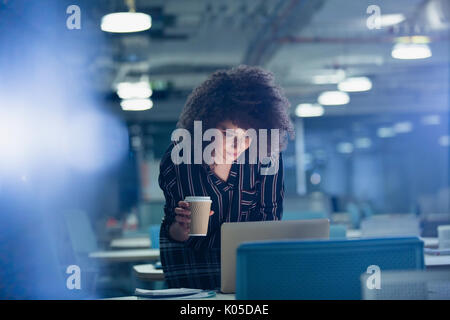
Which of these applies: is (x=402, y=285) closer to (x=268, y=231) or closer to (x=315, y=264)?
(x=315, y=264)

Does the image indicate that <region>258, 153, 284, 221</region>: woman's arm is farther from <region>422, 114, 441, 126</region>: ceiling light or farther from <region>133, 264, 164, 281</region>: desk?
<region>422, 114, 441, 126</region>: ceiling light

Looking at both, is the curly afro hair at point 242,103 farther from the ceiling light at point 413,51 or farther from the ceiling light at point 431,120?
the ceiling light at point 431,120

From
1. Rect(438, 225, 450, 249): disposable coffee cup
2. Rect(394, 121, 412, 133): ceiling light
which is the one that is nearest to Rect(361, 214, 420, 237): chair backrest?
Rect(438, 225, 450, 249): disposable coffee cup

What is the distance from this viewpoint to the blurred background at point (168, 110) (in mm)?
3018

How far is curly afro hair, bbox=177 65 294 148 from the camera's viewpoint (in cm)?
268

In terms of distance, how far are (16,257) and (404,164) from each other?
1532 centimetres

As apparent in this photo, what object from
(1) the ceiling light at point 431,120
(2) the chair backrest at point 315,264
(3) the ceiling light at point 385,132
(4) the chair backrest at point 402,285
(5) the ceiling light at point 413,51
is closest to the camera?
(4) the chair backrest at point 402,285

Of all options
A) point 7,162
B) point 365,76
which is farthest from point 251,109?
point 365,76

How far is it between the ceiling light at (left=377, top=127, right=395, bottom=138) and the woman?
14.9 metres

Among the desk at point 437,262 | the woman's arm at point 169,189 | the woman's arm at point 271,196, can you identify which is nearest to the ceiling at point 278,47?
the woman's arm at point 169,189

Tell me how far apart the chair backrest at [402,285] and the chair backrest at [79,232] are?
11.2 feet

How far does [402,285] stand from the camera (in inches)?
55.5

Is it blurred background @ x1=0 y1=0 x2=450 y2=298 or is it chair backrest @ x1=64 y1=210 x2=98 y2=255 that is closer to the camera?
blurred background @ x1=0 y1=0 x2=450 y2=298
